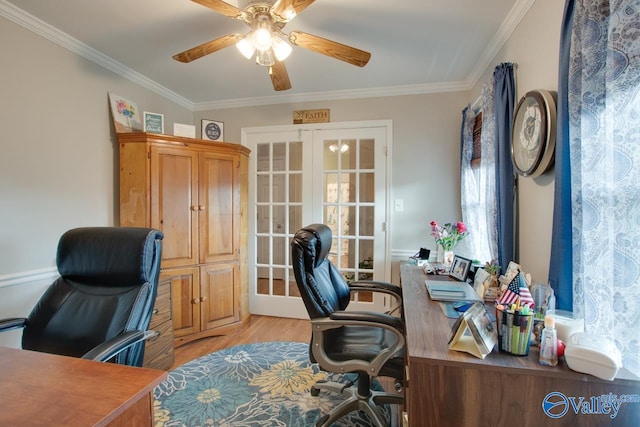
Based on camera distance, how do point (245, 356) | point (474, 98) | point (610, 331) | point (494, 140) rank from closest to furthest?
1. point (610, 331)
2. point (494, 140)
3. point (245, 356)
4. point (474, 98)

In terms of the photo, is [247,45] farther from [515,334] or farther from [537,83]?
[515,334]

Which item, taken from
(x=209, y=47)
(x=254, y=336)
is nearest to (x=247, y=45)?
(x=209, y=47)

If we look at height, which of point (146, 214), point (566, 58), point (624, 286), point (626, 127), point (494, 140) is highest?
point (566, 58)

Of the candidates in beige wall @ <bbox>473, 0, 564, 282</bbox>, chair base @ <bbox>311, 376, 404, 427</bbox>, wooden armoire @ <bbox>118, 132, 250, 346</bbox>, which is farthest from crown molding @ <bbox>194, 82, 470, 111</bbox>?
chair base @ <bbox>311, 376, 404, 427</bbox>

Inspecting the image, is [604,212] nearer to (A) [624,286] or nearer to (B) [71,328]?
(A) [624,286]

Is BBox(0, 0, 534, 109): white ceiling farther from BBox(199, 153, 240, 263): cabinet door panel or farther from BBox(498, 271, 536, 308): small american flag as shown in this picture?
BBox(498, 271, 536, 308): small american flag

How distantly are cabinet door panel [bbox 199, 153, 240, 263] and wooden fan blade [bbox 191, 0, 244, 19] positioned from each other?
1.42 m

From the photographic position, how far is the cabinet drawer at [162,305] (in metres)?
2.08

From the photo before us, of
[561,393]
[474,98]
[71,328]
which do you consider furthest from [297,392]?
[474,98]

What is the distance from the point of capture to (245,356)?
2.30 metres

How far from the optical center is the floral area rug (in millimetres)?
1609

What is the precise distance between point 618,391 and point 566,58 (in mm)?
1159

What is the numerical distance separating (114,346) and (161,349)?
1227 mm

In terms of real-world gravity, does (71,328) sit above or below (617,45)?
below
